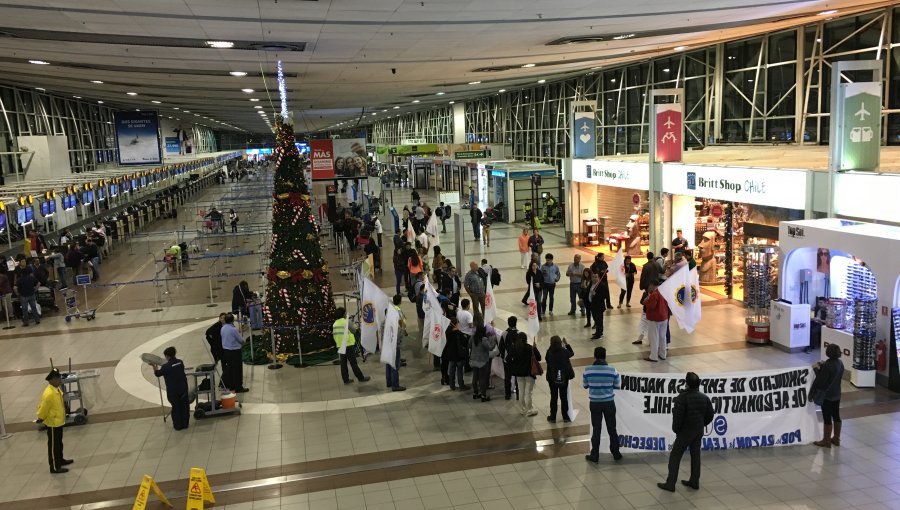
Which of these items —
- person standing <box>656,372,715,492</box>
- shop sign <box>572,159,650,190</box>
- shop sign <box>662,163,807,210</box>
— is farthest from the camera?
shop sign <box>572,159,650,190</box>

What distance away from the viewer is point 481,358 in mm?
10086

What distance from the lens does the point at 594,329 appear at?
1391cm

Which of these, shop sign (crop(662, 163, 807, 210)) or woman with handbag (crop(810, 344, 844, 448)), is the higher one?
shop sign (crop(662, 163, 807, 210))

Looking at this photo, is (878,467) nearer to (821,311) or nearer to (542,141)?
(821,311)

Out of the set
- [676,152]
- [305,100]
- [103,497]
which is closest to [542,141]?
[305,100]

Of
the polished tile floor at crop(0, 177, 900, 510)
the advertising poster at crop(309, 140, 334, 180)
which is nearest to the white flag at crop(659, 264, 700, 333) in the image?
the polished tile floor at crop(0, 177, 900, 510)

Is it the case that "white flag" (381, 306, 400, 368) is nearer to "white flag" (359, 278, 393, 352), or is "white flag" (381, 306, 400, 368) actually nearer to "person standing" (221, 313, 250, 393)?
"white flag" (359, 278, 393, 352)

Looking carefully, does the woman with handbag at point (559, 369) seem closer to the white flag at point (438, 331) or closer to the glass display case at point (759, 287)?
the white flag at point (438, 331)

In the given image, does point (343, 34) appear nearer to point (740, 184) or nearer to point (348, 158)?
point (740, 184)

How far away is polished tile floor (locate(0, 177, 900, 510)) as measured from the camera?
7.44 metres

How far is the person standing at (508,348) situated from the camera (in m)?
9.46

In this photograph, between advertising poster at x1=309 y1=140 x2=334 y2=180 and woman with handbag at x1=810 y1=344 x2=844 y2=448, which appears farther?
advertising poster at x1=309 y1=140 x2=334 y2=180

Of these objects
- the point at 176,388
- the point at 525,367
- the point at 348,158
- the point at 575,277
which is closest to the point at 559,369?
the point at 525,367

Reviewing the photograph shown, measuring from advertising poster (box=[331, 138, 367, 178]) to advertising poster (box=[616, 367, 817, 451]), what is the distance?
901 inches
